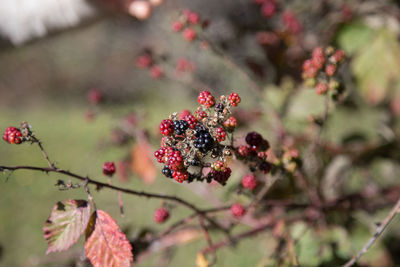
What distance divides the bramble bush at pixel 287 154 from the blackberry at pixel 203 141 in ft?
0.51

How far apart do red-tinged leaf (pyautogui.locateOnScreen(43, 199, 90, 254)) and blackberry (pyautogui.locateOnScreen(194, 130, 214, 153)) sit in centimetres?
35

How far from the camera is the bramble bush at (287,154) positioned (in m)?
0.96

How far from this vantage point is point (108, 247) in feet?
2.76

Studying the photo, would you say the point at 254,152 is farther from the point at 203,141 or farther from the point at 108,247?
the point at 108,247

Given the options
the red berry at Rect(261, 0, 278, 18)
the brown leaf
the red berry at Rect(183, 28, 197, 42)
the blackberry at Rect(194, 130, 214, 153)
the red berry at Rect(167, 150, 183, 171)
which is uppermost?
the red berry at Rect(261, 0, 278, 18)

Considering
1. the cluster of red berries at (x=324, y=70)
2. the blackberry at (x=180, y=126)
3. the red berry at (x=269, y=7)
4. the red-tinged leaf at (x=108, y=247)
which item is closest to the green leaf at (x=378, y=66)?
the red berry at (x=269, y=7)

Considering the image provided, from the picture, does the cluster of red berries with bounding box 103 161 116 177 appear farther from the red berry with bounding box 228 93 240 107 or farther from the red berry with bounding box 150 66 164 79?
the red berry with bounding box 150 66 164 79

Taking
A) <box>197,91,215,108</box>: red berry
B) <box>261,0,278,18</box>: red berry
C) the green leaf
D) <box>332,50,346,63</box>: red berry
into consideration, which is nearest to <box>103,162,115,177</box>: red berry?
<box>197,91,215,108</box>: red berry

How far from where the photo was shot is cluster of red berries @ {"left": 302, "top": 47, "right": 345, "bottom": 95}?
3.33 feet

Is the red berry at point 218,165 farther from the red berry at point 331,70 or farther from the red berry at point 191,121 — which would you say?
the red berry at point 331,70

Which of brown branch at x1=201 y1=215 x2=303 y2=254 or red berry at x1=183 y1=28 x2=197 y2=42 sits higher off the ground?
red berry at x1=183 y1=28 x2=197 y2=42

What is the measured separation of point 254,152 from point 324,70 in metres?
0.40

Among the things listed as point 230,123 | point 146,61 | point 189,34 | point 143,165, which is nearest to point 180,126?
point 230,123

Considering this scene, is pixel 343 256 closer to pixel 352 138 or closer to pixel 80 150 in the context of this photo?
pixel 352 138
